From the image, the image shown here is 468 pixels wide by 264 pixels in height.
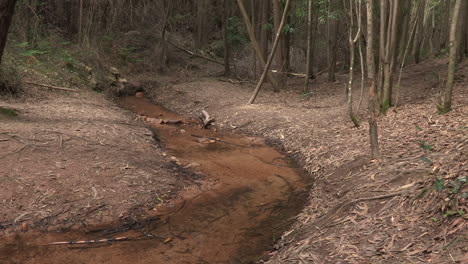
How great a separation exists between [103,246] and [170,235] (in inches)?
31.0

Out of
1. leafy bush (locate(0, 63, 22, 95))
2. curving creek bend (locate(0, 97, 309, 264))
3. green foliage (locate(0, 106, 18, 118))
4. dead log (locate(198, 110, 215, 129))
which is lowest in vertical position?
dead log (locate(198, 110, 215, 129))

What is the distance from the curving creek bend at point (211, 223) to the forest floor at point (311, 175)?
22 cm

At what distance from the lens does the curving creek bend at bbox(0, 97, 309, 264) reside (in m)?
4.24

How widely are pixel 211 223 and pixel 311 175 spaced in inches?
107

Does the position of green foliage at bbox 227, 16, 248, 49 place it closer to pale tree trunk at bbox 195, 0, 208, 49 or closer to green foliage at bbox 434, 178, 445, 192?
pale tree trunk at bbox 195, 0, 208, 49

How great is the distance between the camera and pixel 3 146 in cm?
584

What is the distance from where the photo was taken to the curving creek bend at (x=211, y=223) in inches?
167

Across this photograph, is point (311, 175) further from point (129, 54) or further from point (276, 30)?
point (129, 54)

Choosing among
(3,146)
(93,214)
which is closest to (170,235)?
(93,214)

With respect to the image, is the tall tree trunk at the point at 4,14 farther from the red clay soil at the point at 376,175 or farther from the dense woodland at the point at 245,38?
the red clay soil at the point at 376,175

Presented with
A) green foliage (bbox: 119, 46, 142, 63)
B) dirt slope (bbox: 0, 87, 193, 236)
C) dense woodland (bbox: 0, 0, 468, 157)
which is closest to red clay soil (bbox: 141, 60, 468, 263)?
dense woodland (bbox: 0, 0, 468, 157)

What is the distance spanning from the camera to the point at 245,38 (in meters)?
23.6

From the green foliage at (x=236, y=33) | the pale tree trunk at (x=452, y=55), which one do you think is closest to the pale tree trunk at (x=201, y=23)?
the green foliage at (x=236, y=33)

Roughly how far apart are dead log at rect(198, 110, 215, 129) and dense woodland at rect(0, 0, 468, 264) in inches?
68.2
